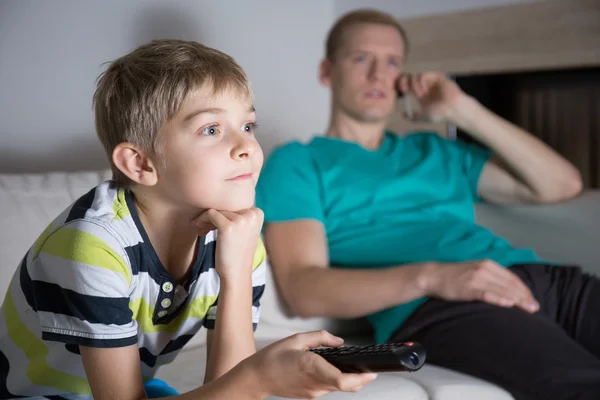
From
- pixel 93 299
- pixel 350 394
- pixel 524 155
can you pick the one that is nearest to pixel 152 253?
pixel 93 299

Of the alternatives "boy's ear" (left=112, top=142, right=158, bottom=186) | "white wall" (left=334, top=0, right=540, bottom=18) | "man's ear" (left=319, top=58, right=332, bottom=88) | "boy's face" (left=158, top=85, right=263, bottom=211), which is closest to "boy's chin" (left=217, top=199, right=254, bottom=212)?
"boy's face" (left=158, top=85, right=263, bottom=211)

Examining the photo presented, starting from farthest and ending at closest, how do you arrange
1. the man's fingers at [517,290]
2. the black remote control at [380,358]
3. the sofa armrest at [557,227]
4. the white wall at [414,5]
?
the white wall at [414,5], the sofa armrest at [557,227], the man's fingers at [517,290], the black remote control at [380,358]

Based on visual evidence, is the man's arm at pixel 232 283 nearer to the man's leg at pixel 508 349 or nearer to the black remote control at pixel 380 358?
the black remote control at pixel 380 358

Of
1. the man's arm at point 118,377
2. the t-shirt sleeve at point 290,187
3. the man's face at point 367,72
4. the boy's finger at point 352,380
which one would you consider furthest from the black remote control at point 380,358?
the man's face at point 367,72

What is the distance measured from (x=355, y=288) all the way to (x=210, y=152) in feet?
Result: 2.35

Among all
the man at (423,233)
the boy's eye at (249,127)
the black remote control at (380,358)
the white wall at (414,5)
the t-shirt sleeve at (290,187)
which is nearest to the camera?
the black remote control at (380,358)

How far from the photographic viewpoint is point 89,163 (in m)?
1.93

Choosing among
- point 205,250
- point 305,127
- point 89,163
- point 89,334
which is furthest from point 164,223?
point 305,127

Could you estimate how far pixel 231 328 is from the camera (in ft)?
3.33

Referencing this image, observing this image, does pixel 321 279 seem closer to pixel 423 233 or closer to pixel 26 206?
pixel 423 233

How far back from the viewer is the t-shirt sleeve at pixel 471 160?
2.02m

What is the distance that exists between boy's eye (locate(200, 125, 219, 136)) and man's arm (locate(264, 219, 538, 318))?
70 cm

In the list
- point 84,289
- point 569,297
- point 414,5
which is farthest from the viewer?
point 414,5

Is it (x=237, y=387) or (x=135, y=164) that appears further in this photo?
Answer: (x=135, y=164)
